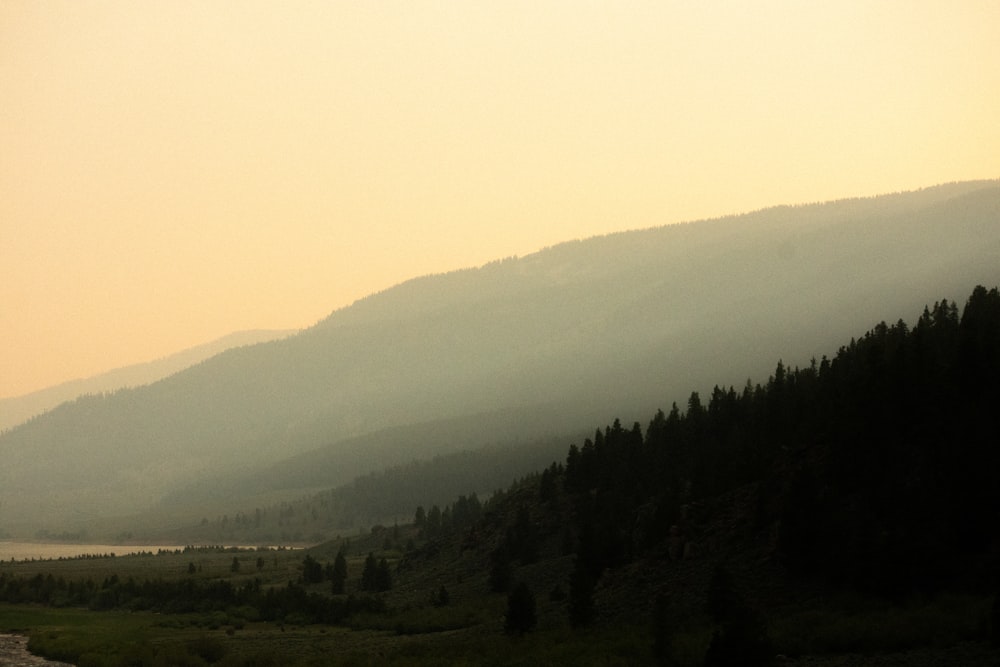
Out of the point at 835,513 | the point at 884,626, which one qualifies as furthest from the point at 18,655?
the point at 884,626

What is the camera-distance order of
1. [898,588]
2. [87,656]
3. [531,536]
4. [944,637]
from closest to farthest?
[944,637] → [898,588] → [87,656] → [531,536]

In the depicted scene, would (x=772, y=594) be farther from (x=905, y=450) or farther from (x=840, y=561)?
(x=905, y=450)

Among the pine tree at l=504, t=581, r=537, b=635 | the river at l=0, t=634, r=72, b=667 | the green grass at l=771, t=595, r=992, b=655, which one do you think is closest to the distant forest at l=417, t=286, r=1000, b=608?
the green grass at l=771, t=595, r=992, b=655

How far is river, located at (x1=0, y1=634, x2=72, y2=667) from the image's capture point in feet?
276

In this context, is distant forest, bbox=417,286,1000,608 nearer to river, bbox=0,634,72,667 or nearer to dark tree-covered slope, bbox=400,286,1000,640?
dark tree-covered slope, bbox=400,286,1000,640

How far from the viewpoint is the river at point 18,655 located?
84.1m

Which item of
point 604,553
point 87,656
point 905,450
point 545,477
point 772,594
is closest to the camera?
point 772,594

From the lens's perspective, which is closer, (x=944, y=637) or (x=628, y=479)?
(x=944, y=637)

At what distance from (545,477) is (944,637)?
232ft

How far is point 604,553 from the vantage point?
259ft

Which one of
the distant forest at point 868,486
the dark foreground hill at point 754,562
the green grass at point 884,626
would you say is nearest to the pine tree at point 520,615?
the dark foreground hill at point 754,562

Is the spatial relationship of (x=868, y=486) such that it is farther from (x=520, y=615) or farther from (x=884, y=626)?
(x=520, y=615)

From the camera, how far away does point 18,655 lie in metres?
89.7

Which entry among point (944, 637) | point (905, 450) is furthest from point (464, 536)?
point (944, 637)
